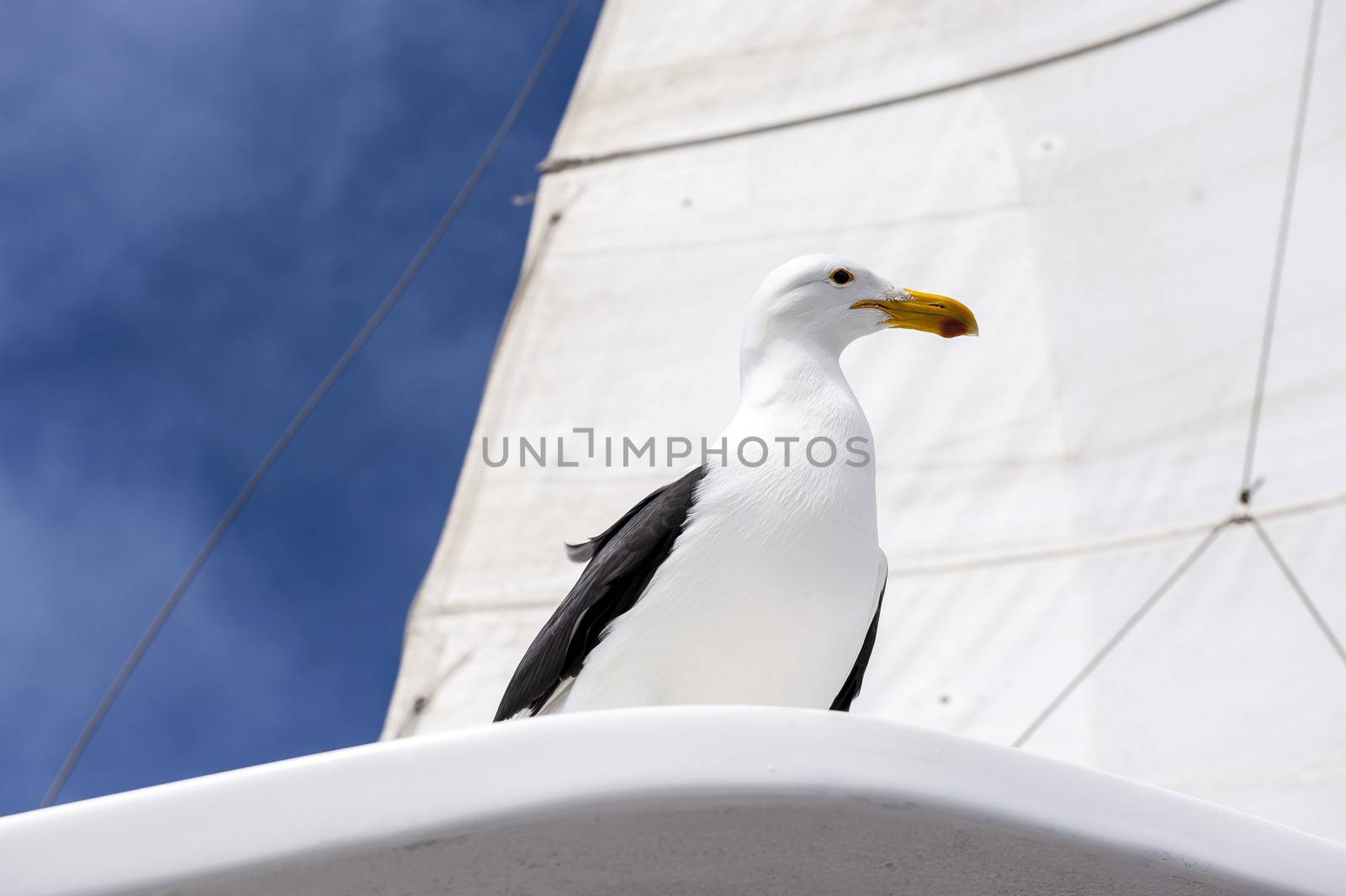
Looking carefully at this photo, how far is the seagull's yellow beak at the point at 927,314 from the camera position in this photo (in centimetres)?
211

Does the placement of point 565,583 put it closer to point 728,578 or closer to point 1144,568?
point 1144,568

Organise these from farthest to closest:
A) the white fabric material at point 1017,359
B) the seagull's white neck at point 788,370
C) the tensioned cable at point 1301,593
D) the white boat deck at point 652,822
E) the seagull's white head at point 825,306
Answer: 1. the white fabric material at point 1017,359
2. the tensioned cable at point 1301,593
3. the seagull's white head at point 825,306
4. the seagull's white neck at point 788,370
5. the white boat deck at point 652,822

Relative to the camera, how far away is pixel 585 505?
493cm

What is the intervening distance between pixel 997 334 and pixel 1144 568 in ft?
3.48

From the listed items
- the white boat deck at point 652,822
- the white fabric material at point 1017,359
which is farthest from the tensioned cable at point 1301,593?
→ the white boat deck at point 652,822

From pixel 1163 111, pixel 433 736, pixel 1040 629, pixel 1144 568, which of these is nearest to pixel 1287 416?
pixel 1144 568

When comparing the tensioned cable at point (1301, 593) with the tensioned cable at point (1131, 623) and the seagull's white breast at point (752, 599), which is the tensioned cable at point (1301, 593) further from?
the seagull's white breast at point (752, 599)

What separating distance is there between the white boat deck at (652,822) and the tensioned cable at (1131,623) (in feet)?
8.78

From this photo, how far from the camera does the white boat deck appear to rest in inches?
45.4

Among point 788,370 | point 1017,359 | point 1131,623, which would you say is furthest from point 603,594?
point 1017,359

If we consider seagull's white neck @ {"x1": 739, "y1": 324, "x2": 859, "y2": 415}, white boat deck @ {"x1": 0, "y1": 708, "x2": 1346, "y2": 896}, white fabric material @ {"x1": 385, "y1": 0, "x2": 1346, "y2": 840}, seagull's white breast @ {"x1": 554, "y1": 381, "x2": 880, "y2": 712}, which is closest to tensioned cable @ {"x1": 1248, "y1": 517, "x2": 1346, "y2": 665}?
white fabric material @ {"x1": 385, "y1": 0, "x2": 1346, "y2": 840}

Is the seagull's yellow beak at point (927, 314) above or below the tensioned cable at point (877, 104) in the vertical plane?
above

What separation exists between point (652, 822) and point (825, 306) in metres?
1.05

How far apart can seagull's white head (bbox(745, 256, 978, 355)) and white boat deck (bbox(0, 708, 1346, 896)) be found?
35.5 inches
